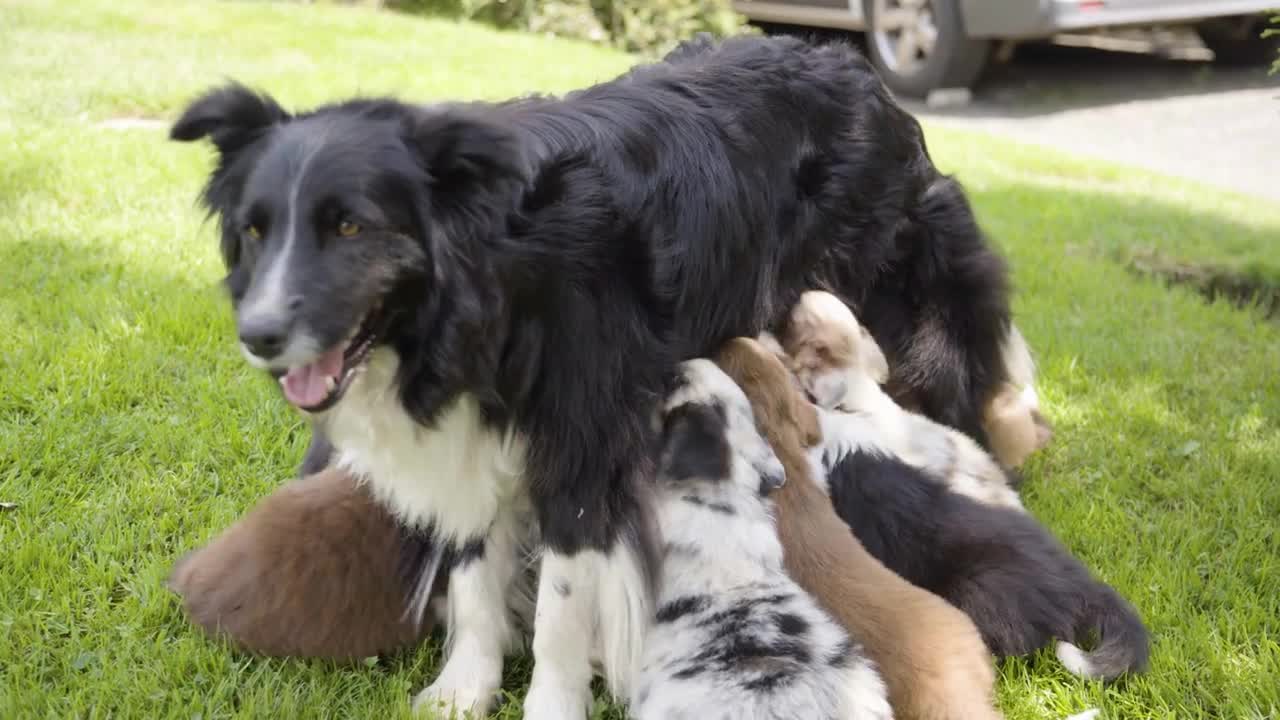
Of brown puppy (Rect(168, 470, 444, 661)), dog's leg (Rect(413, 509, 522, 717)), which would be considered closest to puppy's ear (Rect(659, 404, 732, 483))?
dog's leg (Rect(413, 509, 522, 717))

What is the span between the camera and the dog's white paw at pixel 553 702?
275 centimetres

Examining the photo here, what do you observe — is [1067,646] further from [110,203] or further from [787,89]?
[110,203]

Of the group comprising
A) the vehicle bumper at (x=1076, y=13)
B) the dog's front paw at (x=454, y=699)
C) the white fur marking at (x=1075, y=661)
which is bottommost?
the vehicle bumper at (x=1076, y=13)

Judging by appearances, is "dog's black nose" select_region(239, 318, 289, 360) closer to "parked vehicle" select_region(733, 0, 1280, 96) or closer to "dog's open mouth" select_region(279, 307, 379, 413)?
"dog's open mouth" select_region(279, 307, 379, 413)

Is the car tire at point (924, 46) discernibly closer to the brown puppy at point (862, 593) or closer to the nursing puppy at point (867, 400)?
the nursing puppy at point (867, 400)

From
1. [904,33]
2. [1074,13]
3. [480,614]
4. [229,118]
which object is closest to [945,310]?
[480,614]

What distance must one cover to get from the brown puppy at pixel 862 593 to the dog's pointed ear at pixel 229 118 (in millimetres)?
1454

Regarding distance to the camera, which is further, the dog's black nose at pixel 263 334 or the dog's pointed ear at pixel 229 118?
the dog's pointed ear at pixel 229 118

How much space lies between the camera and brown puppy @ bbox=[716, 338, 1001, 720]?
2.55 m

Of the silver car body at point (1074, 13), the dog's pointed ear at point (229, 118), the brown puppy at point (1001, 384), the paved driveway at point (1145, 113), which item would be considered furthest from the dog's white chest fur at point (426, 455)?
the silver car body at point (1074, 13)

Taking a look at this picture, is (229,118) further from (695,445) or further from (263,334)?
(695,445)

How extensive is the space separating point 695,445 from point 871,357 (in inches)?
37.8

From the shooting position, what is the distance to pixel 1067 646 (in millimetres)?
2852

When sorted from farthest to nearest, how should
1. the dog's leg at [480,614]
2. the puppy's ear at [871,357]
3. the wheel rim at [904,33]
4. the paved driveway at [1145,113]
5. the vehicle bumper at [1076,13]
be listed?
1. the wheel rim at [904,33]
2. the vehicle bumper at [1076,13]
3. the paved driveway at [1145,113]
4. the puppy's ear at [871,357]
5. the dog's leg at [480,614]
